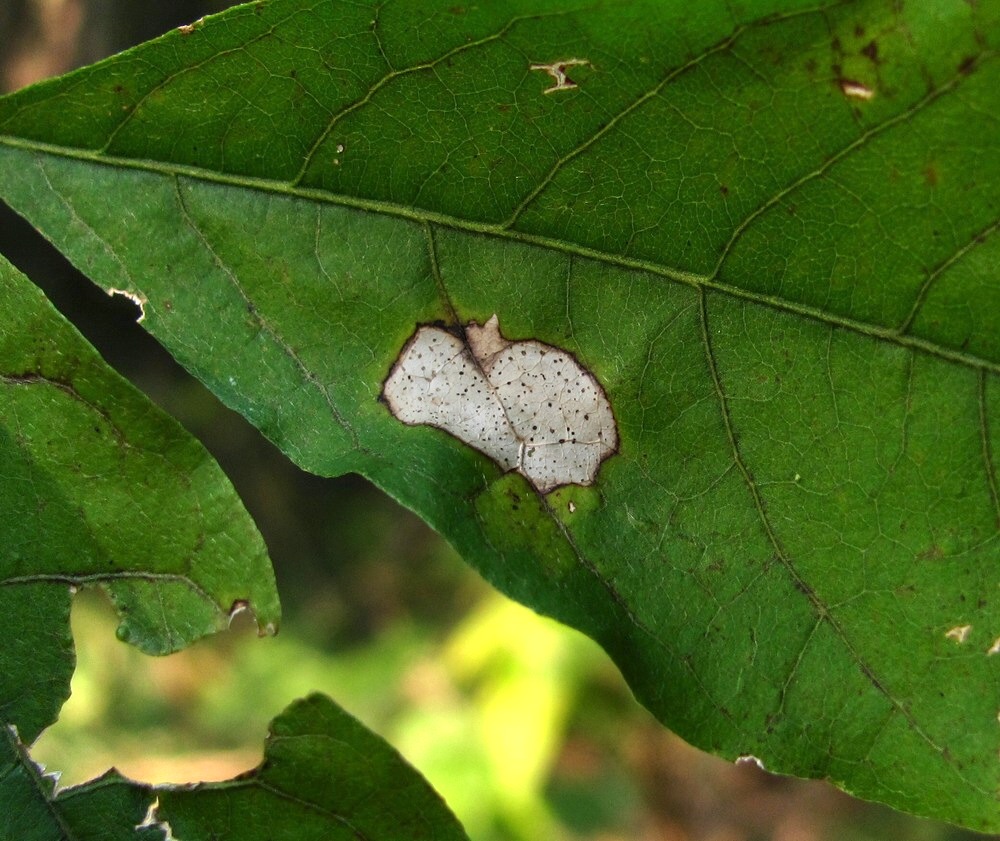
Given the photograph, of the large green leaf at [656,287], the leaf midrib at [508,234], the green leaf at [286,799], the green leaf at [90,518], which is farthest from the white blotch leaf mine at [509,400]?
the green leaf at [286,799]

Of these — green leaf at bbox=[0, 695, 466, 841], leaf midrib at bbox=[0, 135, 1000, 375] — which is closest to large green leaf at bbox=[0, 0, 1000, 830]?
leaf midrib at bbox=[0, 135, 1000, 375]

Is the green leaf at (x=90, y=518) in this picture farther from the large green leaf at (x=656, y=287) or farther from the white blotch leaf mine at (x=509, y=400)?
the white blotch leaf mine at (x=509, y=400)

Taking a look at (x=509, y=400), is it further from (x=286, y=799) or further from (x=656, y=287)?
(x=286, y=799)

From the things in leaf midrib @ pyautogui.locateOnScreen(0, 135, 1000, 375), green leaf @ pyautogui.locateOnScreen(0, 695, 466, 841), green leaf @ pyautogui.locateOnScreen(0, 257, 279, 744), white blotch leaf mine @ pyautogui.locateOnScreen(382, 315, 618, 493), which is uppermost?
leaf midrib @ pyautogui.locateOnScreen(0, 135, 1000, 375)

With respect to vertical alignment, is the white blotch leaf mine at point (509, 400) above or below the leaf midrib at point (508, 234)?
below

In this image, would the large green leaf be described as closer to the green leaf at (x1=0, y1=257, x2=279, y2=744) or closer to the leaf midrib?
the leaf midrib

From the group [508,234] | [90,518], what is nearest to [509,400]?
[508,234]

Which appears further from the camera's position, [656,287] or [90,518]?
[90,518]
